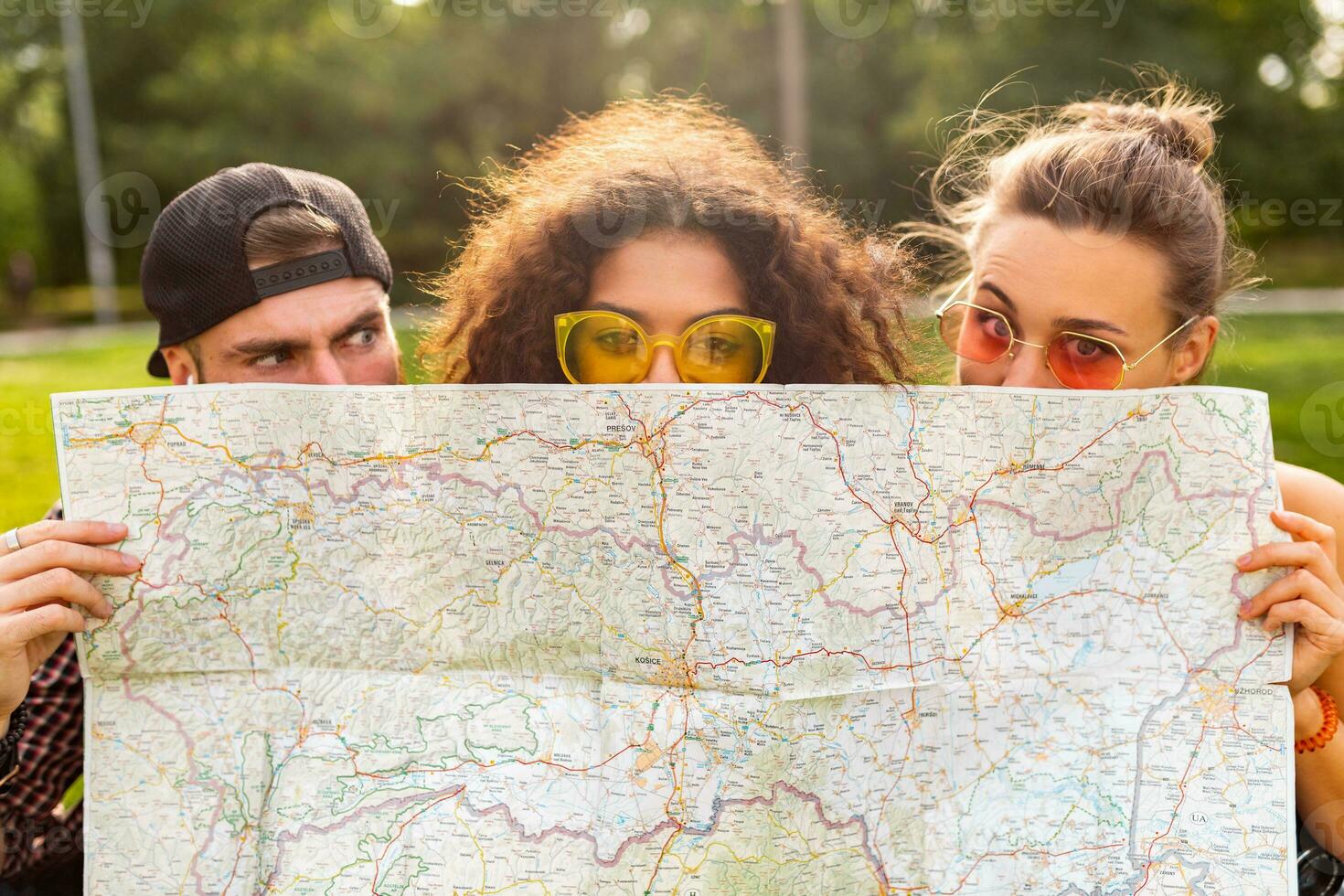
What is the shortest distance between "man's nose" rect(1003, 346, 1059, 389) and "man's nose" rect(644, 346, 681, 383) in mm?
782

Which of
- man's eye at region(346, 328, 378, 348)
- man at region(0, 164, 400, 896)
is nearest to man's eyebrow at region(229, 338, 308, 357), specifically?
man at region(0, 164, 400, 896)

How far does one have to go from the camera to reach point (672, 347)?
212 centimetres

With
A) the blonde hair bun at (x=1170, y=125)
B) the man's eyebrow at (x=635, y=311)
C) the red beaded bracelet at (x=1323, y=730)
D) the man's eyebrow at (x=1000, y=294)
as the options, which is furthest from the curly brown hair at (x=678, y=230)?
the red beaded bracelet at (x=1323, y=730)

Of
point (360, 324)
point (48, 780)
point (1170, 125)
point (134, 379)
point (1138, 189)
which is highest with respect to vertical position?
point (134, 379)

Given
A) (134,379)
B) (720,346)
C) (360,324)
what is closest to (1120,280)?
(720,346)

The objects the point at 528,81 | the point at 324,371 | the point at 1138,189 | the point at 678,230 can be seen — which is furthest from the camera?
the point at 528,81

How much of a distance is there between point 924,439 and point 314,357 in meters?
1.33

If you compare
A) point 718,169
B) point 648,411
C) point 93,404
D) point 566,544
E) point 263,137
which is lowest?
point 566,544

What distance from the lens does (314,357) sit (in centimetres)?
237

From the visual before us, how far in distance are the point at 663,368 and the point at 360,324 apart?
31.0 inches

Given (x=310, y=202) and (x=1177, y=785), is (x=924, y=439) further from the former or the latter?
(x=310, y=202)

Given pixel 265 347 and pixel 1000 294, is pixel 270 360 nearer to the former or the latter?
pixel 265 347

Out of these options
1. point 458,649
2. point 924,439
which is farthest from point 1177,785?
point 458,649

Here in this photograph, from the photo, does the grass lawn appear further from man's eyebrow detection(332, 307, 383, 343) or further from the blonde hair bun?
the blonde hair bun
